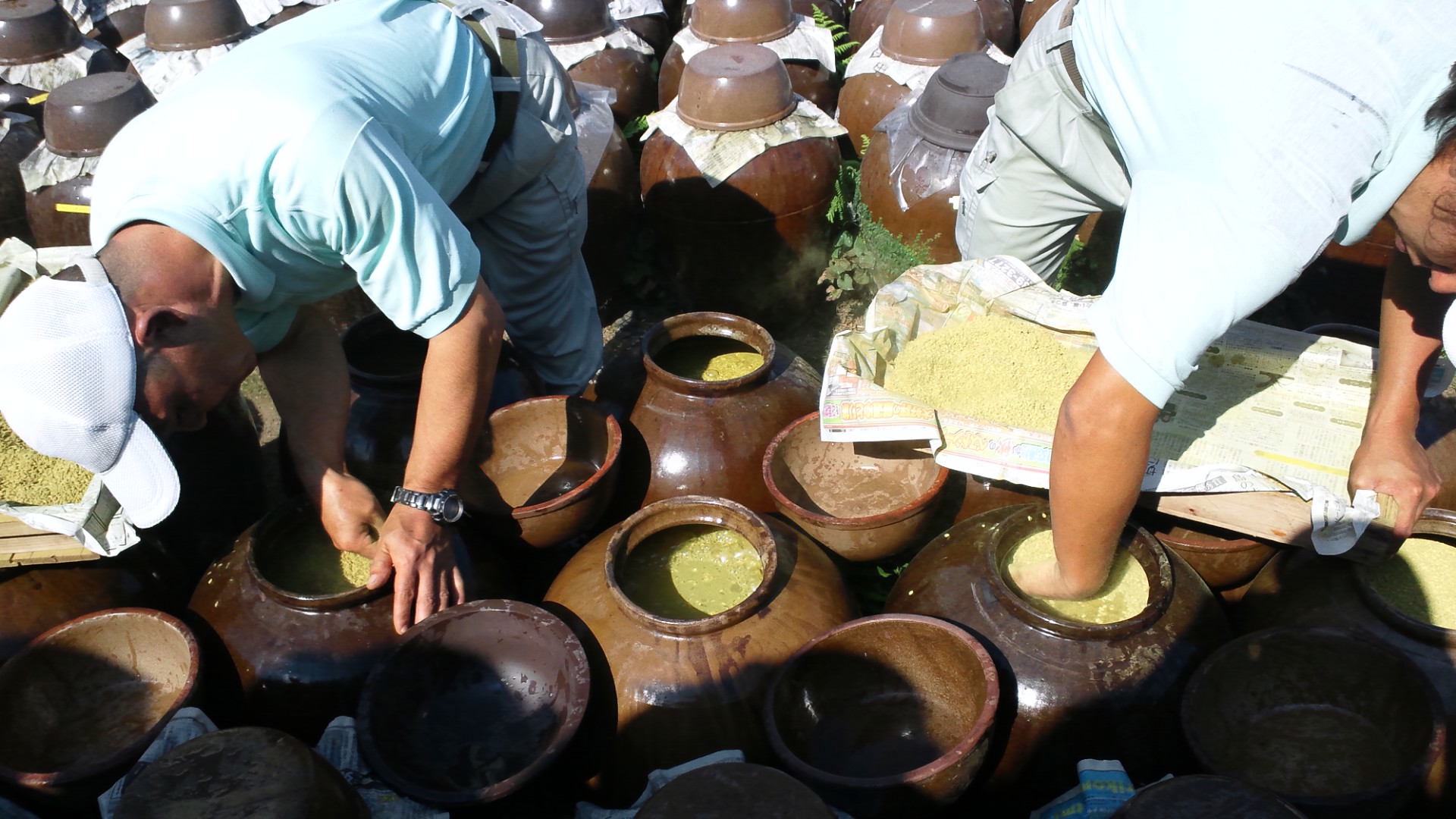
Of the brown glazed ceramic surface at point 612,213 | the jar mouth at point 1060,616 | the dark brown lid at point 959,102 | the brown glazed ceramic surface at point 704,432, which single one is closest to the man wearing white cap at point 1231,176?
the jar mouth at point 1060,616

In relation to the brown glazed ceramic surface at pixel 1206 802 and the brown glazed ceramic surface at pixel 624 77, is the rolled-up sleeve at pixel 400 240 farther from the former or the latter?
the brown glazed ceramic surface at pixel 624 77

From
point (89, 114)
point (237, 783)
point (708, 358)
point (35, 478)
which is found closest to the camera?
point (237, 783)

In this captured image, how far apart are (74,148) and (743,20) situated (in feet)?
11.3

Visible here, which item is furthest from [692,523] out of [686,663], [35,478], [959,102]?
[959,102]

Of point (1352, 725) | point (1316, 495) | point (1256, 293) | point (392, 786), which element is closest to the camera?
point (1256, 293)

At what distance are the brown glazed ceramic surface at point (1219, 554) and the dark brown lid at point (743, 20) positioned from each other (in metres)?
3.99

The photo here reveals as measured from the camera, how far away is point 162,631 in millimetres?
2104

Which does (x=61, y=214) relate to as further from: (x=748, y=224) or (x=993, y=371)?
(x=993, y=371)

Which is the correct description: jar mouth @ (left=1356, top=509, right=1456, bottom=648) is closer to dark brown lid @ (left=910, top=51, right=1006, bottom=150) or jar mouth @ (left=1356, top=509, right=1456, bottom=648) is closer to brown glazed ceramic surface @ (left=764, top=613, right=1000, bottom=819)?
brown glazed ceramic surface @ (left=764, top=613, right=1000, bottom=819)

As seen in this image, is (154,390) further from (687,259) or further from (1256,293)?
(687,259)

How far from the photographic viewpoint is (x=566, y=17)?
5367 millimetres

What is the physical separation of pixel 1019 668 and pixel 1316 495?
80 centimetres

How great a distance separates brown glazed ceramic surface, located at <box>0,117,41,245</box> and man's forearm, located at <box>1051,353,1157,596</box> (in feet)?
17.8

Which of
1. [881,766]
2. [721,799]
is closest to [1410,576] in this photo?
[881,766]
